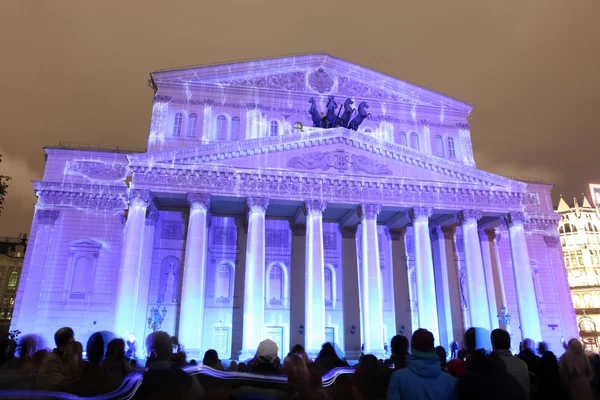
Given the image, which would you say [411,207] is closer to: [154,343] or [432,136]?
[432,136]

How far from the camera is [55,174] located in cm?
2939

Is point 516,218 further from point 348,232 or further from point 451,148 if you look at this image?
point 348,232

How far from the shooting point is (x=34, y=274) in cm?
2692

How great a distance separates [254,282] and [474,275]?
12.9 m

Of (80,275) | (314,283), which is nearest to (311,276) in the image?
(314,283)

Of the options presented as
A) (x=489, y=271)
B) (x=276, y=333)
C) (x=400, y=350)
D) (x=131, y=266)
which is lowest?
(x=400, y=350)

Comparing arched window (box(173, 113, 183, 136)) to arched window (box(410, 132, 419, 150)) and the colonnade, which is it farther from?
arched window (box(410, 132, 419, 150))

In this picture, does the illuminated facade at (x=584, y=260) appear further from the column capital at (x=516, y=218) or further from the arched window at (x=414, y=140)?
the column capital at (x=516, y=218)

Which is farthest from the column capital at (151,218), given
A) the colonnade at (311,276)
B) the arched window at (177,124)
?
the arched window at (177,124)

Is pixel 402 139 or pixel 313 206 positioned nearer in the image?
pixel 313 206

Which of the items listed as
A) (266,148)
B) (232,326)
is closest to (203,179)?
(266,148)

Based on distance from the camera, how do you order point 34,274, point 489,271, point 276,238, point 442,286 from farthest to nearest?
1. point 489,271
2. point 276,238
3. point 442,286
4. point 34,274

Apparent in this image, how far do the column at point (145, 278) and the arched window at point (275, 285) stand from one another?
7691 mm

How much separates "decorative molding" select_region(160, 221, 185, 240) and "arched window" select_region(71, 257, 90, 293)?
16.0 ft
